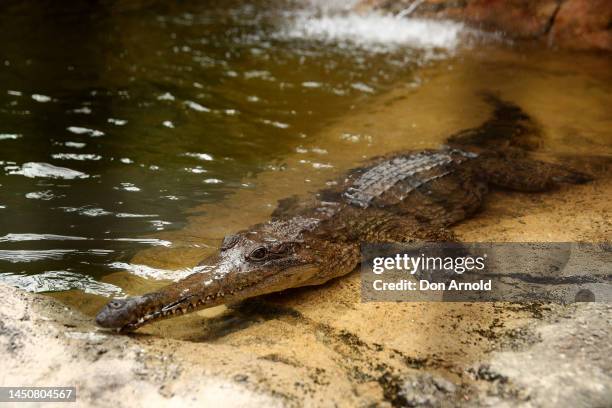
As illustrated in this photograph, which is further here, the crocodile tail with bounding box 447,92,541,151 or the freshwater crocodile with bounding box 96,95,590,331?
the crocodile tail with bounding box 447,92,541,151

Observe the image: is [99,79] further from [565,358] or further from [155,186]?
[565,358]

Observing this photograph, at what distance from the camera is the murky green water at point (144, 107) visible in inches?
150

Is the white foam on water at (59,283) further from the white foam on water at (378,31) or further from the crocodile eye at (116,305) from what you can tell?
the white foam on water at (378,31)

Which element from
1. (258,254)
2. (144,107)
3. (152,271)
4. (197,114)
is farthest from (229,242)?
(144,107)

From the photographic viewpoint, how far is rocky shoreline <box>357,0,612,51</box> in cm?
864

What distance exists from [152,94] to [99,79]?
2.92ft

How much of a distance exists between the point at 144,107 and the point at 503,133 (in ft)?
12.8

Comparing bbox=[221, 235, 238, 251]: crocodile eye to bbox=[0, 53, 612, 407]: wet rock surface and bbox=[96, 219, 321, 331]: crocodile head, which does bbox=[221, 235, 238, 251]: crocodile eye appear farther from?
bbox=[0, 53, 612, 407]: wet rock surface

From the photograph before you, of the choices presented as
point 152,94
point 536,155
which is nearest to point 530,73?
point 536,155

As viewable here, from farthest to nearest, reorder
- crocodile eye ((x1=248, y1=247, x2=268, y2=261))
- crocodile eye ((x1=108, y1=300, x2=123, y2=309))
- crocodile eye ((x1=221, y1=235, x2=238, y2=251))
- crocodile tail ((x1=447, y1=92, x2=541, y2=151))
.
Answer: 1. crocodile tail ((x1=447, y1=92, x2=541, y2=151))
2. crocodile eye ((x1=221, y1=235, x2=238, y2=251))
3. crocodile eye ((x1=248, y1=247, x2=268, y2=261))
4. crocodile eye ((x1=108, y1=300, x2=123, y2=309))

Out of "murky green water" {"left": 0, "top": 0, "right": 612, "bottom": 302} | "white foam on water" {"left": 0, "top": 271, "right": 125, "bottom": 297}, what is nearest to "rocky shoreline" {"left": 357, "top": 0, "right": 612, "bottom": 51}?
"murky green water" {"left": 0, "top": 0, "right": 612, "bottom": 302}

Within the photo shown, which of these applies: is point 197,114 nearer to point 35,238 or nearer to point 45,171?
point 45,171

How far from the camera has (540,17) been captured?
9328 mm

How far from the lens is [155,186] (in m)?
4.52
